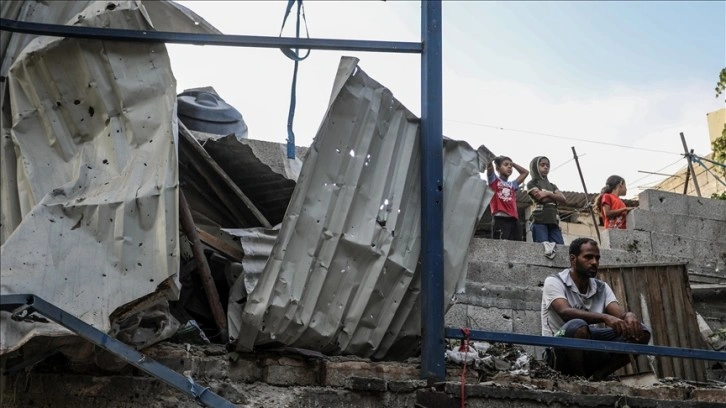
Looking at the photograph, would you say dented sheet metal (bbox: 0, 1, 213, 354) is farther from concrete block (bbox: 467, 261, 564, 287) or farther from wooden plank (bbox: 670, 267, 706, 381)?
wooden plank (bbox: 670, 267, 706, 381)

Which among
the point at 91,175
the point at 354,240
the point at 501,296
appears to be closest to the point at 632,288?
the point at 501,296

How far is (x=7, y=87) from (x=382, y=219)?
192cm

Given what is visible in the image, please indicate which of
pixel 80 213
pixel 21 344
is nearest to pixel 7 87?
pixel 80 213

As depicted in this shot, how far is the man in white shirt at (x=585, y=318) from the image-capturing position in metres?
5.07

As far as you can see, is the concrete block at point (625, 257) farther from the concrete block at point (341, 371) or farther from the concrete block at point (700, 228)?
the concrete block at point (341, 371)

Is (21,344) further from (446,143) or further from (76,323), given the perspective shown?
(446,143)

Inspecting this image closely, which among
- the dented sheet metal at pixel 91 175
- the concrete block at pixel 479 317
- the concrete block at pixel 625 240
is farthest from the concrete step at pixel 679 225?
the dented sheet metal at pixel 91 175

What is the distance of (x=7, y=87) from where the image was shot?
170 inches

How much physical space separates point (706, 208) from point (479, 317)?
332cm

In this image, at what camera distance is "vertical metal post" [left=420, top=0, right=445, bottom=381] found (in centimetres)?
431

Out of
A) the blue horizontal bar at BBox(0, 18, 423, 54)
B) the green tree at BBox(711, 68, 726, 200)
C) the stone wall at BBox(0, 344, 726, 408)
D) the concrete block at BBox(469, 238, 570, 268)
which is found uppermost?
the green tree at BBox(711, 68, 726, 200)

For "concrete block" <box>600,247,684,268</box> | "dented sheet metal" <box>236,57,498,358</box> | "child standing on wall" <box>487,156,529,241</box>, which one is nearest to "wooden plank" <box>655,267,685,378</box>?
"concrete block" <box>600,247,684,268</box>

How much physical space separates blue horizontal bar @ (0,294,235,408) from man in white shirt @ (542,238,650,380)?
7.65ft

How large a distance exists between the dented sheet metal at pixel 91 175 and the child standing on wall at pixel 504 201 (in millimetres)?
4650
